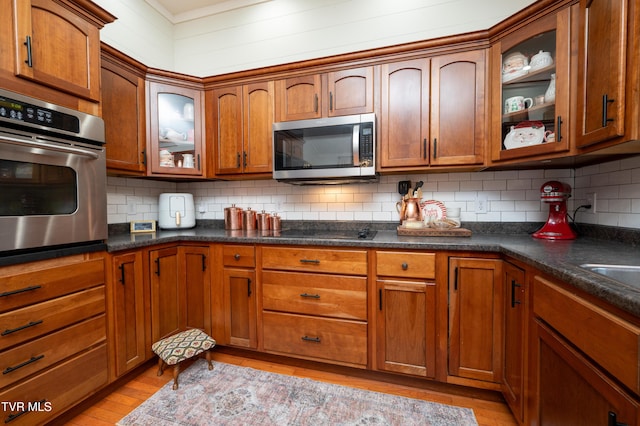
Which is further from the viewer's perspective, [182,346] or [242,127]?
[242,127]

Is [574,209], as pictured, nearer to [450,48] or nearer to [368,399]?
[450,48]

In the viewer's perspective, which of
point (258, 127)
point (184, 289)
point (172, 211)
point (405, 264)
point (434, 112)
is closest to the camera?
point (405, 264)

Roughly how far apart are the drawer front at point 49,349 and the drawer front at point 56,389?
0.15ft

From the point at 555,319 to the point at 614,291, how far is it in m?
0.38

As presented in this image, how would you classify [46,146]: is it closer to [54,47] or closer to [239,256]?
[54,47]

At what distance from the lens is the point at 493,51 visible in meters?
1.82

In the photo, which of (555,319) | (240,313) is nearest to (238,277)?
(240,313)

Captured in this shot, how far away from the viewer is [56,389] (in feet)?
4.64

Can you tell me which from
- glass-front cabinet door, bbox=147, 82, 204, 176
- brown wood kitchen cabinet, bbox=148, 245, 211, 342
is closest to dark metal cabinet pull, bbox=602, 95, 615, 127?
brown wood kitchen cabinet, bbox=148, 245, 211, 342

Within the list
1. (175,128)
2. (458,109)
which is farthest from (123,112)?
(458,109)

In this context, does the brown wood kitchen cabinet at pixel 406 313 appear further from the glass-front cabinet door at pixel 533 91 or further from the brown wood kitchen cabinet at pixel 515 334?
the glass-front cabinet door at pixel 533 91

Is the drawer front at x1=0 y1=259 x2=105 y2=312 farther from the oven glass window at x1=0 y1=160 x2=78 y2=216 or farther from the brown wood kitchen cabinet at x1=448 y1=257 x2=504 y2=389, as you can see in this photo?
the brown wood kitchen cabinet at x1=448 y1=257 x2=504 y2=389

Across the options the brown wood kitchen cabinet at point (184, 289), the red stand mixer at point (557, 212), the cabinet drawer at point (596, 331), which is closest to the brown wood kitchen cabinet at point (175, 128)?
the brown wood kitchen cabinet at point (184, 289)

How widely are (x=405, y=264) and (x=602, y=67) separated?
1.30 meters
